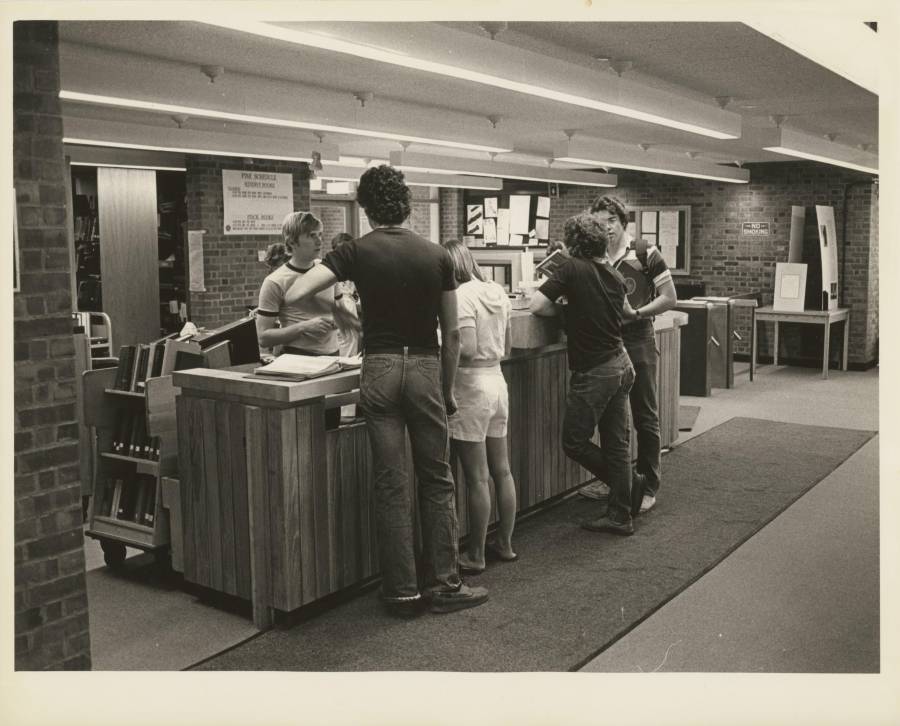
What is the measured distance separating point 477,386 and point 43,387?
1.94 m

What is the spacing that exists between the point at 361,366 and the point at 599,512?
87.0 inches

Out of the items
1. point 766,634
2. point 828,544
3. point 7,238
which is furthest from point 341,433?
point 828,544

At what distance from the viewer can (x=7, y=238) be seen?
276 cm

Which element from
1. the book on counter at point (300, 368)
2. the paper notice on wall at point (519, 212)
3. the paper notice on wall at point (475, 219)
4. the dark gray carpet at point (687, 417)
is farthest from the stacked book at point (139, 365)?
the paper notice on wall at point (475, 219)

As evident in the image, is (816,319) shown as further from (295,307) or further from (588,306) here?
(295,307)

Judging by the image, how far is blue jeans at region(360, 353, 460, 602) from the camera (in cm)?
383

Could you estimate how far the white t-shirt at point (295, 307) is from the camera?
4789 millimetres

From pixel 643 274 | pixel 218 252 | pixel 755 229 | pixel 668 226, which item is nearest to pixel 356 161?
pixel 218 252

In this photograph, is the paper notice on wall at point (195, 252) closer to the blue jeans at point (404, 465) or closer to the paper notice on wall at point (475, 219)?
the blue jeans at point (404, 465)

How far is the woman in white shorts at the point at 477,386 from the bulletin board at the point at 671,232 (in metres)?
9.82

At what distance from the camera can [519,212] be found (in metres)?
15.6

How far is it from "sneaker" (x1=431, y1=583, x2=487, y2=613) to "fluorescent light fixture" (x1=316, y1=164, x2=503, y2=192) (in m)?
6.70

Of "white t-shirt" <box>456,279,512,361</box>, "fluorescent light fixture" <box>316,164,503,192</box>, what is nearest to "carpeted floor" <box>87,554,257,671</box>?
"white t-shirt" <box>456,279,512,361</box>
